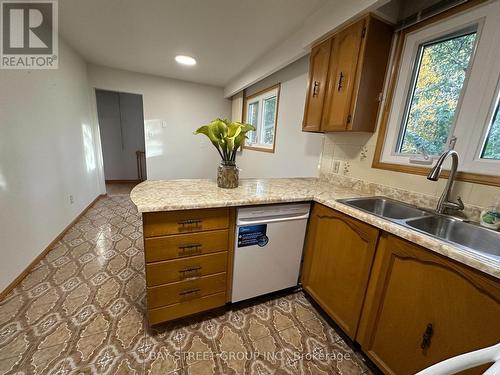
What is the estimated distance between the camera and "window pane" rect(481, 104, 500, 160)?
3.35 ft

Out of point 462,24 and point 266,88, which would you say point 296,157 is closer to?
point 266,88

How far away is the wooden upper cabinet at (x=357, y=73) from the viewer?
52.1 inches

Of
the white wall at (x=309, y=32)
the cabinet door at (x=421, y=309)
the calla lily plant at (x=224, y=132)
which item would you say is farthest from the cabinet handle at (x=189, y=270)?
the white wall at (x=309, y=32)

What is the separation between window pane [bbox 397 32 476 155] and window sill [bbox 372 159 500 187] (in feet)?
0.44

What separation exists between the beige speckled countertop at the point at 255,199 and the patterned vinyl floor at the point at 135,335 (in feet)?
2.81

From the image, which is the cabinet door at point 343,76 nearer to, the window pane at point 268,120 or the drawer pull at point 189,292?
the window pane at point 268,120

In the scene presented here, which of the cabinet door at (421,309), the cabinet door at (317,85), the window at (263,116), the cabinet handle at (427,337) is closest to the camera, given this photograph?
the cabinet door at (421,309)

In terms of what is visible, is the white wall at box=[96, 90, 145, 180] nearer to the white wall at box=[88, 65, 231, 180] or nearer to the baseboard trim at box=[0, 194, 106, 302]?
the white wall at box=[88, 65, 231, 180]

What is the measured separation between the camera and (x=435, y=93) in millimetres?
1263

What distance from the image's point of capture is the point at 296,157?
2410 mm

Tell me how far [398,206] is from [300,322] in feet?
3.46

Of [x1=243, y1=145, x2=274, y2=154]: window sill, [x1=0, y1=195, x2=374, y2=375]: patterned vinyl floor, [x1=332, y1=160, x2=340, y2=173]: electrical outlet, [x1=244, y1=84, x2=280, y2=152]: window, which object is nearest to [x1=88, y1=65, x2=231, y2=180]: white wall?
[x1=244, y1=84, x2=280, y2=152]: window

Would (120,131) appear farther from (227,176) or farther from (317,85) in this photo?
(317,85)

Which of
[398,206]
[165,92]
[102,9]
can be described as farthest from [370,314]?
[165,92]
